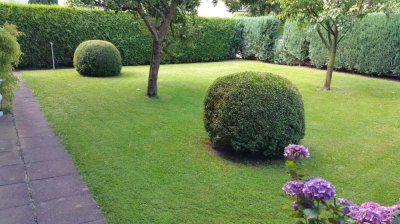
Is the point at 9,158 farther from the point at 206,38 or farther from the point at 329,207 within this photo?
the point at 206,38

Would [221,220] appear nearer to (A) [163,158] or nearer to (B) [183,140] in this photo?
(A) [163,158]

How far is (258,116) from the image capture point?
13.4 feet

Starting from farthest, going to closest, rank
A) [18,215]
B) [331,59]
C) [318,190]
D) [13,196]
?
[331,59], [13,196], [18,215], [318,190]

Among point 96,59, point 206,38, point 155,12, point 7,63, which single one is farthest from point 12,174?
point 206,38

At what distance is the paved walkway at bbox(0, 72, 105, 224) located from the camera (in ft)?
9.25

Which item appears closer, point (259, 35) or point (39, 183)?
point (39, 183)

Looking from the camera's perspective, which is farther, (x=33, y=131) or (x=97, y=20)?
(x=97, y=20)

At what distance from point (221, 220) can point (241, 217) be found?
0.19 metres

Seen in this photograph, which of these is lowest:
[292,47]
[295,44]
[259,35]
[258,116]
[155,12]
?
[258,116]

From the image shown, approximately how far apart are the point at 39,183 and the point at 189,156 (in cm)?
180

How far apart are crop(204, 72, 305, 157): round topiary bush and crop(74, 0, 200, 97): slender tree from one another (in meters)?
3.87

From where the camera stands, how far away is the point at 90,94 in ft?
27.0

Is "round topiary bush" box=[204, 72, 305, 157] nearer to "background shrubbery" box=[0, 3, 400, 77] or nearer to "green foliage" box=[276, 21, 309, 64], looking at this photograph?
"background shrubbery" box=[0, 3, 400, 77]

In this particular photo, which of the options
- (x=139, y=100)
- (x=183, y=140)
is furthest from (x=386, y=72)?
(x=183, y=140)
